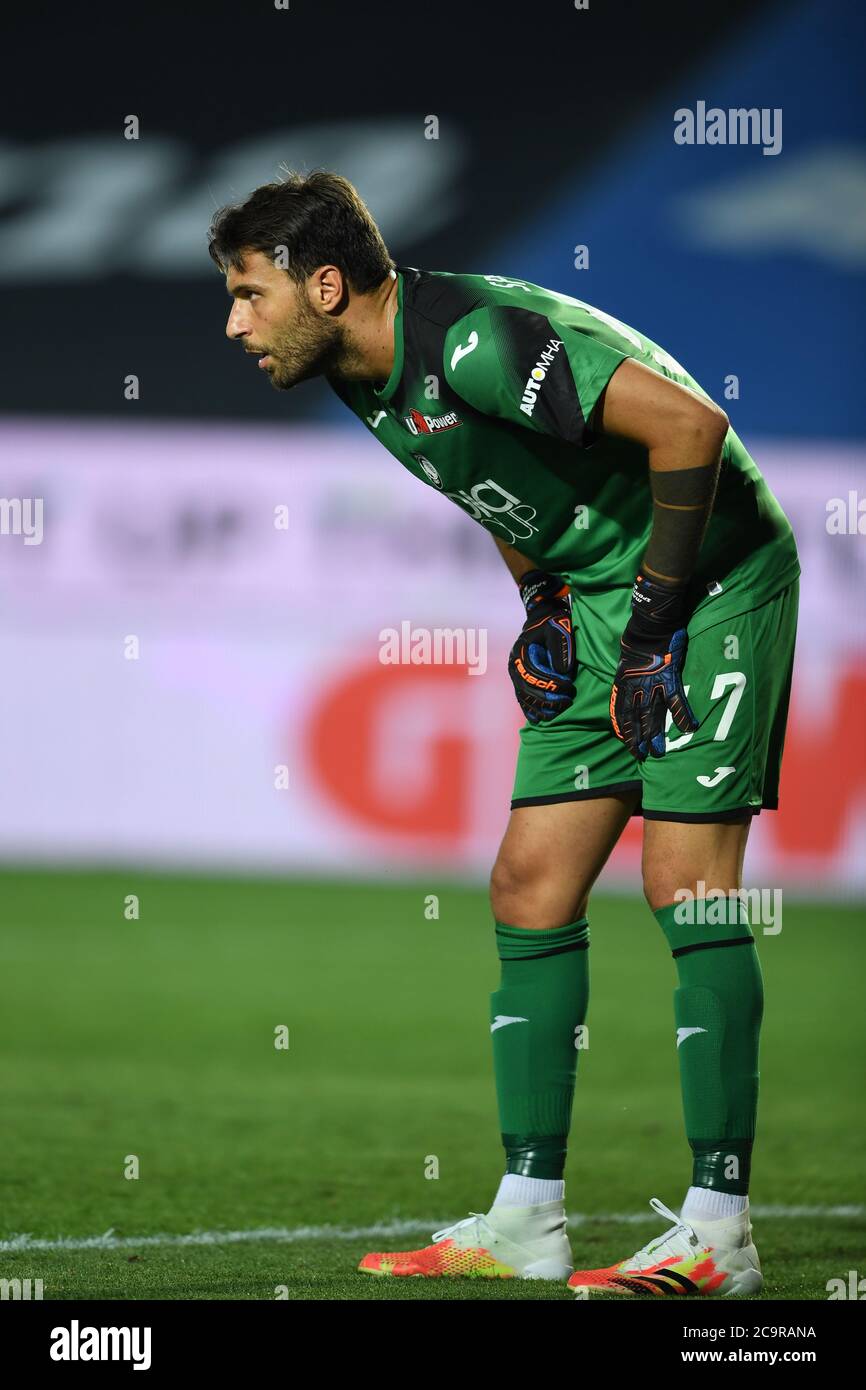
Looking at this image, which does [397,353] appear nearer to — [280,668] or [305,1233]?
[305,1233]

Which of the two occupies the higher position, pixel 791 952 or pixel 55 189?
pixel 55 189

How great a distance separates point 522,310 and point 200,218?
962cm

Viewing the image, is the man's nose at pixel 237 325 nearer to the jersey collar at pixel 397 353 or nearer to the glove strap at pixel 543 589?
the jersey collar at pixel 397 353

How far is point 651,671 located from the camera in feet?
9.61

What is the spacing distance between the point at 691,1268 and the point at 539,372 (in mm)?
1496

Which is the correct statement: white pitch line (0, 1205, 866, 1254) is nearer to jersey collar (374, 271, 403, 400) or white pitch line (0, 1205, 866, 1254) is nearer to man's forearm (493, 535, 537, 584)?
man's forearm (493, 535, 537, 584)

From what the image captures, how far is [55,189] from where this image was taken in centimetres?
1197

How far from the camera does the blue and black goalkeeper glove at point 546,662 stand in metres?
3.22

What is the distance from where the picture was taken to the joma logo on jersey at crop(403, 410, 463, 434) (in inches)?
117

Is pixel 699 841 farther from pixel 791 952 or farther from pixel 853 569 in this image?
pixel 853 569

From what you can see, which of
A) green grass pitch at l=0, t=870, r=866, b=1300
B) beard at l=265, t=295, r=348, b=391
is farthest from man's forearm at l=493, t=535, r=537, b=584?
green grass pitch at l=0, t=870, r=866, b=1300

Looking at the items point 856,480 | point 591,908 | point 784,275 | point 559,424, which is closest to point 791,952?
point 591,908
